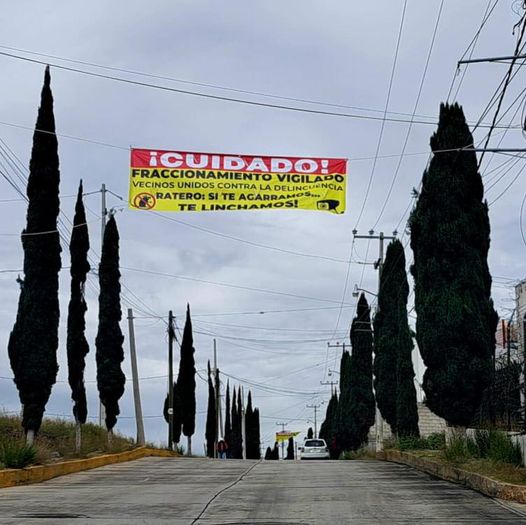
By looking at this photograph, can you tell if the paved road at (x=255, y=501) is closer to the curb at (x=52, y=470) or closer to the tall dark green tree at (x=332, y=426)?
the curb at (x=52, y=470)

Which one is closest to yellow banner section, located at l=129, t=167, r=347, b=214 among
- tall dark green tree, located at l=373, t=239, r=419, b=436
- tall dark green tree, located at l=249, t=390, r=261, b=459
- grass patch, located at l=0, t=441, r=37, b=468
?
grass patch, located at l=0, t=441, r=37, b=468

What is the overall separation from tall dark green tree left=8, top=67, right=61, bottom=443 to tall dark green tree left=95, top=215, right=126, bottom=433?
8959mm

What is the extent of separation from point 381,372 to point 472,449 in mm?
19952

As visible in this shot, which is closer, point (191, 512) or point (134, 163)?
point (191, 512)

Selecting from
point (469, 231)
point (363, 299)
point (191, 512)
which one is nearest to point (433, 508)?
point (191, 512)

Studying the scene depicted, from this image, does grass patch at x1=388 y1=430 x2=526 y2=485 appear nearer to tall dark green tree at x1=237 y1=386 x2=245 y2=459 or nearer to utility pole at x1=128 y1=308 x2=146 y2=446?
utility pole at x1=128 y1=308 x2=146 y2=446

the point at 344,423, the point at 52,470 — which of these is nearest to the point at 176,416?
the point at 344,423

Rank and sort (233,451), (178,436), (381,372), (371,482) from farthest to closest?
(233,451)
(178,436)
(381,372)
(371,482)

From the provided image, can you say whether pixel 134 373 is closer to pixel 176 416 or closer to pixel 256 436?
pixel 176 416

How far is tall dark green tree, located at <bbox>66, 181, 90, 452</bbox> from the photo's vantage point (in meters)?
27.2

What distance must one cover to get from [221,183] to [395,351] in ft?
64.5

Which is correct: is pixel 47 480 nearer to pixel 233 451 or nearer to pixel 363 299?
pixel 363 299

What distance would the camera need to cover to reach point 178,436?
182 feet

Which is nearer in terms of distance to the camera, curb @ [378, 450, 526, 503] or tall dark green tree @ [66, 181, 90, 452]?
curb @ [378, 450, 526, 503]
